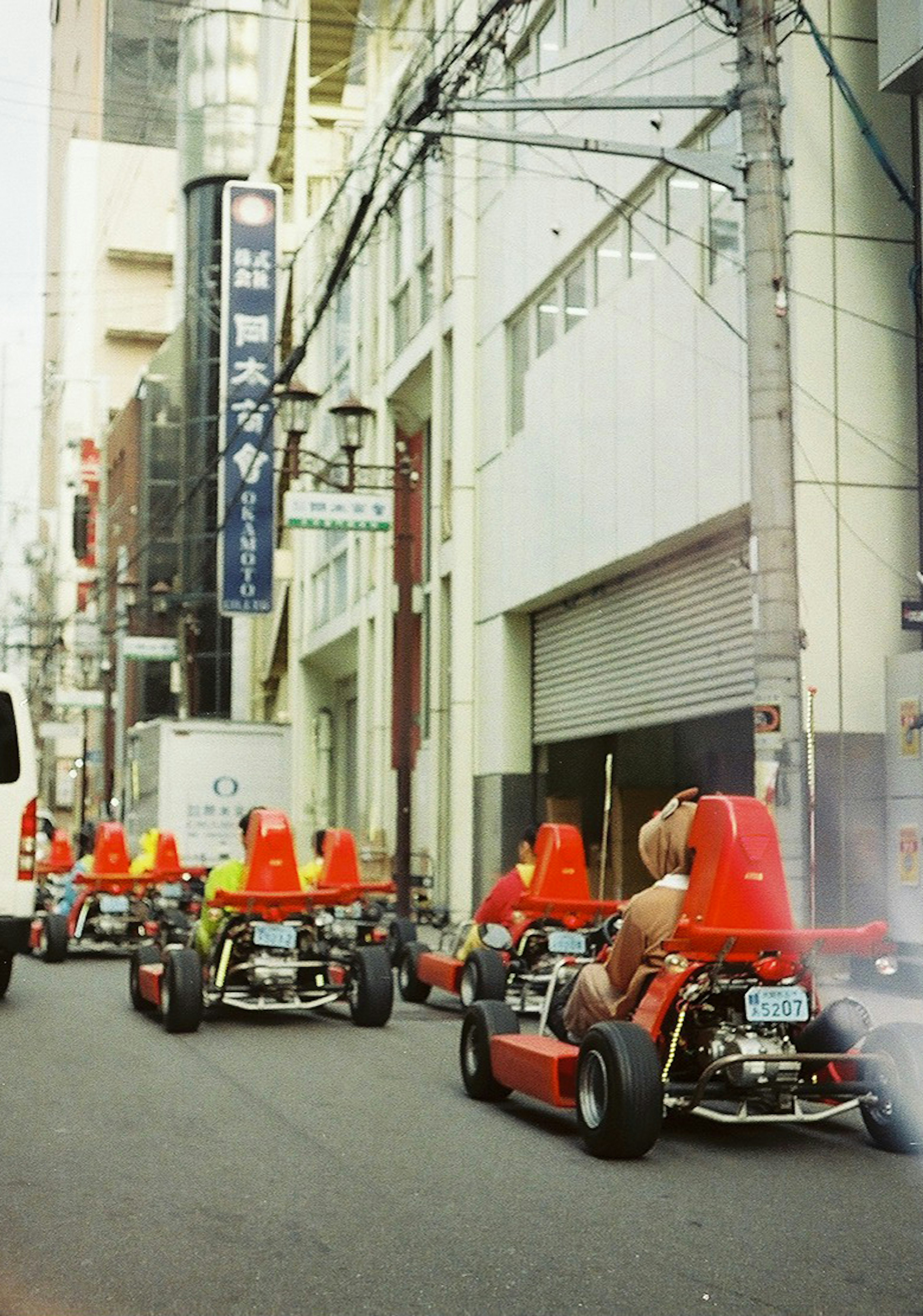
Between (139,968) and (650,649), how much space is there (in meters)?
8.44

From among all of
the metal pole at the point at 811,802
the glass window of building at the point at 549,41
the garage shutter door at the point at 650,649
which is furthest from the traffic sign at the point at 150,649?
the metal pole at the point at 811,802

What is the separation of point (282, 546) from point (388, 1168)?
3944cm

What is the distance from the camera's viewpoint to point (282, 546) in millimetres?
46500

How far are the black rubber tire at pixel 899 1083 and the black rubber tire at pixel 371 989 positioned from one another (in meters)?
5.58

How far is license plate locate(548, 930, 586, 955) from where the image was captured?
40.9 ft

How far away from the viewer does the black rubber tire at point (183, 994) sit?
41.1ft

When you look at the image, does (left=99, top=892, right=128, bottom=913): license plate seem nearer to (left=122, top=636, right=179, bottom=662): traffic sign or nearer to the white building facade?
the white building facade

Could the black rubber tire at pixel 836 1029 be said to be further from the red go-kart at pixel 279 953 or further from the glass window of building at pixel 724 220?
the glass window of building at pixel 724 220

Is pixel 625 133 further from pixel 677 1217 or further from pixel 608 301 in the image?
pixel 677 1217

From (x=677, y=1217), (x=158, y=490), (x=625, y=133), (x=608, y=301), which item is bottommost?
(x=677, y=1217)

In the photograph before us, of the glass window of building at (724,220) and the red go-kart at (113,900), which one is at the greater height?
the glass window of building at (724,220)

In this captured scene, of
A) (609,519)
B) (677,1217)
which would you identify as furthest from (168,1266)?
(609,519)

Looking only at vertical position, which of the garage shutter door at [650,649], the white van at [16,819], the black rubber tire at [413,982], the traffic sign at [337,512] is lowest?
the black rubber tire at [413,982]

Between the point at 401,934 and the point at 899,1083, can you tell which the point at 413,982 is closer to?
the point at 401,934
